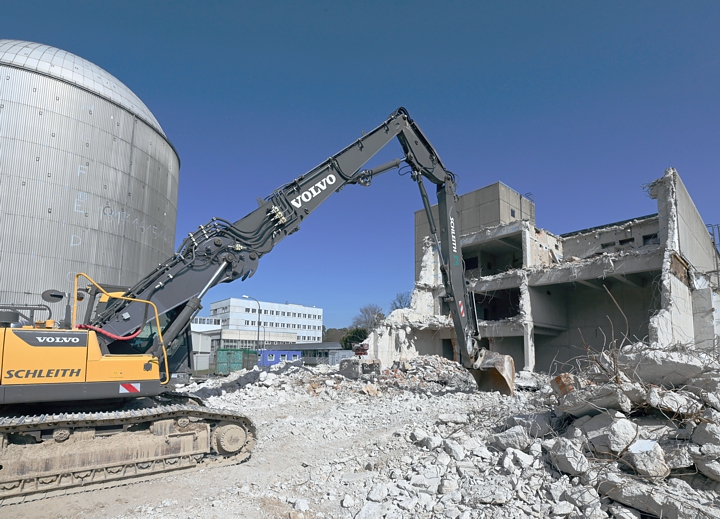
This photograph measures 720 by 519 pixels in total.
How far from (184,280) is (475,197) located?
25.0m

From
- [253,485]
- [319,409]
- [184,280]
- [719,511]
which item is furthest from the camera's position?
[319,409]

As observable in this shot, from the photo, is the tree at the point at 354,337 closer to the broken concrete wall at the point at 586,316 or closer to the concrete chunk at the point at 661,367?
the broken concrete wall at the point at 586,316

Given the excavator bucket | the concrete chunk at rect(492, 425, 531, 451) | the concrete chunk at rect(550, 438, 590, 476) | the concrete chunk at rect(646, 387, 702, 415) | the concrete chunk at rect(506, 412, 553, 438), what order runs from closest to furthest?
the concrete chunk at rect(550, 438, 590, 476) < the concrete chunk at rect(646, 387, 702, 415) < the concrete chunk at rect(492, 425, 531, 451) < the concrete chunk at rect(506, 412, 553, 438) < the excavator bucket

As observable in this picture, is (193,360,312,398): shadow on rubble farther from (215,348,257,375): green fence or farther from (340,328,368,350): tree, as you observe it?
(340,328,368,350): tree

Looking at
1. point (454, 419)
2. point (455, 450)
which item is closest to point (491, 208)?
point (454, 419)

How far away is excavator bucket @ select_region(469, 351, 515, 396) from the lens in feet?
37.8

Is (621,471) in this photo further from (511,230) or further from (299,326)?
(299,326)

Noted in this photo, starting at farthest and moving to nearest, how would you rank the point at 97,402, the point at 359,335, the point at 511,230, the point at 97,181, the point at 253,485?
the point at 359,335 → the point at 511,230 → the point at 97,181 → the point at 97,402 → the point at 253,485

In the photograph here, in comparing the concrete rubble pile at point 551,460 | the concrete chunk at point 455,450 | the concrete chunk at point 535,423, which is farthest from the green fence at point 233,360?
the concrete chunk at point 455,450

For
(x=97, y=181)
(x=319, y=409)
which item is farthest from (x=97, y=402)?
(x=97, y=181)

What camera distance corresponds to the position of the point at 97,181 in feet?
56.1

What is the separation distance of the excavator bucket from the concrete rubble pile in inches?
125

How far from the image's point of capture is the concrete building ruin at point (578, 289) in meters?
17.8

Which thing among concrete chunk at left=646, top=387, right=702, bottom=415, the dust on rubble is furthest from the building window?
concrete chunk at left=646, top=387, right=702, bottom=415
